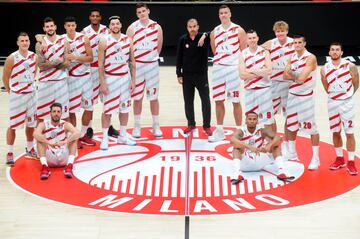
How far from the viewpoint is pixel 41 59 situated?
36.0 feet

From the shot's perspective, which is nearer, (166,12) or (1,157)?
(1,157)

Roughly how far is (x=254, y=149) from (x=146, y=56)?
282cm

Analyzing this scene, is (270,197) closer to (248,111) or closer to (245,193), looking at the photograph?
(245,193)

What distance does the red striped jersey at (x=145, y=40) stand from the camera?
1195 cm

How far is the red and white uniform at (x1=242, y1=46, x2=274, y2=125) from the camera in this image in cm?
1095

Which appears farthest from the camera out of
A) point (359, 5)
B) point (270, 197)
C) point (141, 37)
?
point (359, 5)

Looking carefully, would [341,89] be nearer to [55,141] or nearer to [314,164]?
[314,164]

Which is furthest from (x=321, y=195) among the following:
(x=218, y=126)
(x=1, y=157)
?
(x=1, y=157)

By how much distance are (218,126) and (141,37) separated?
1.90 meters

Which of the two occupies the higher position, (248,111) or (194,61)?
(194,61)

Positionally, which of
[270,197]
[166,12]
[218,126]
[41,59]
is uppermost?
[166,12]

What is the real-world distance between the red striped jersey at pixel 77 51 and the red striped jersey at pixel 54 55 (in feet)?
1.08

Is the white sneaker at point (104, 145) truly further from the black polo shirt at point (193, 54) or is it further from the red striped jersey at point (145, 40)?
the black polo shirt at point (193, 54)

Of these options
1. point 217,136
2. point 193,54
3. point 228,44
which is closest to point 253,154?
point 217,136
